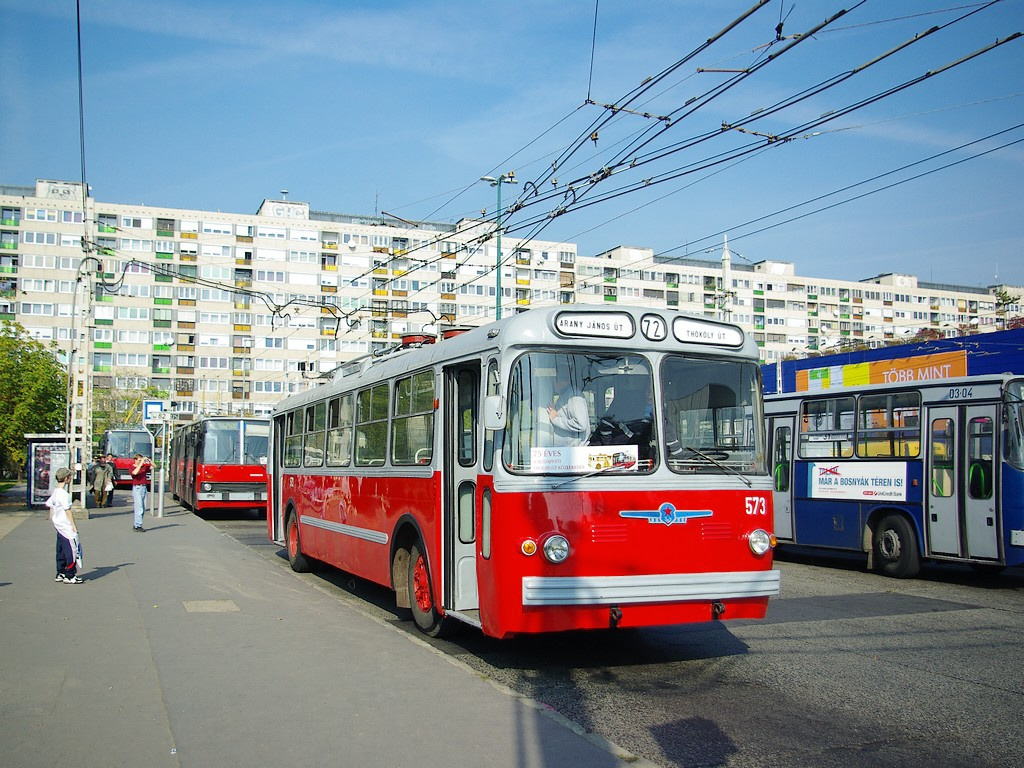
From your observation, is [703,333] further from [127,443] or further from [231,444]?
[127,443]

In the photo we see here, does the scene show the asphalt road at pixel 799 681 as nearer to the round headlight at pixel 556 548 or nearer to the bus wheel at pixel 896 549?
the round headlight at pixel 556 548

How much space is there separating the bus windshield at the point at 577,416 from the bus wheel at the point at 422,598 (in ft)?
7.07

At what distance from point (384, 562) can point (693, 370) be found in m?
4.20

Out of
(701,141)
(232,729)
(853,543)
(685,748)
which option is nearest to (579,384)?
(685,748)

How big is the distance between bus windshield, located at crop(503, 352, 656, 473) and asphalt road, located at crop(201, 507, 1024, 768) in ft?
5.66

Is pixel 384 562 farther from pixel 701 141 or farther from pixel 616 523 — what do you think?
pixel 701 141

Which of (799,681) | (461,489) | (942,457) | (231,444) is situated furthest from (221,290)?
(799,681)

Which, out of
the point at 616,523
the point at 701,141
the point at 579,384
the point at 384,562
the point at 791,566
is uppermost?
the point at 701,141

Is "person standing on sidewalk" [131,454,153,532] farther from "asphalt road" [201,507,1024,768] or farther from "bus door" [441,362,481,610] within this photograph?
"bus door" [441,362,481,610]

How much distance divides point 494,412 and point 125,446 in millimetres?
45668

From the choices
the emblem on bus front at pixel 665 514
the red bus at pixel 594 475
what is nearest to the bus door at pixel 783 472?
the red bus at pixel 594 475

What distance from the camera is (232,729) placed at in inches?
229

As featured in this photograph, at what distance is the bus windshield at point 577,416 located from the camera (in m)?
7.38

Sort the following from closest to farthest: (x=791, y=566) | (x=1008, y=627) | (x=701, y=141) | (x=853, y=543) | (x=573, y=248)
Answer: (x=1008, y=627) → (x=701, y=141) → (x=853, y=543) → (x=791, y=566) → (x=573, y=248)
